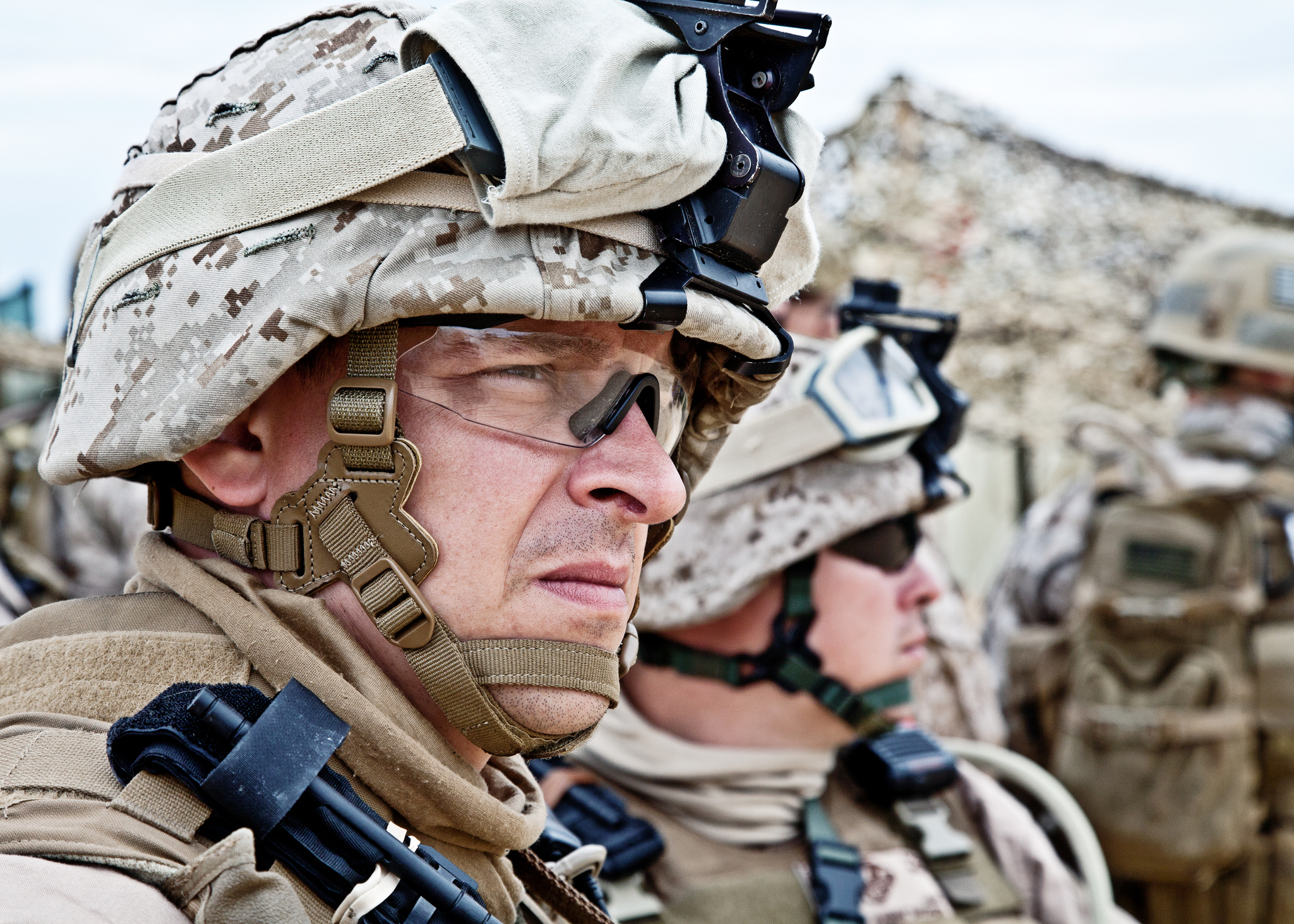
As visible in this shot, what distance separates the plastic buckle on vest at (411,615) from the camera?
156 centimetres

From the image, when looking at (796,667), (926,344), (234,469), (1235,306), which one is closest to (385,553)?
(234,469)

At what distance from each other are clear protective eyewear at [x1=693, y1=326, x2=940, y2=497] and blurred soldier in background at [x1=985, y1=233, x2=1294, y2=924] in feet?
9.34

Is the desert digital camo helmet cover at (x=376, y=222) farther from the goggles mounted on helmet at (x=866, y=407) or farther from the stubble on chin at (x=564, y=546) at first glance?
the goggles mounted on helmet at (x=866, y=407)

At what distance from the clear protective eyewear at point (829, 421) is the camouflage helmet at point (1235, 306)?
4052 mm

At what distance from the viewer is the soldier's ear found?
166 cm

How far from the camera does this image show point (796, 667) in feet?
10.0

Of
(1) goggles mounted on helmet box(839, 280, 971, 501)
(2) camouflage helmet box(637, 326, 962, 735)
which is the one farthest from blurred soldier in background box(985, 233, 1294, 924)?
(2) camouflage helmet box(637, 326, 962, 735)

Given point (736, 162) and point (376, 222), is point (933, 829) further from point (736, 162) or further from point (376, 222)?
point (376, 222)

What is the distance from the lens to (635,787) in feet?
10.3

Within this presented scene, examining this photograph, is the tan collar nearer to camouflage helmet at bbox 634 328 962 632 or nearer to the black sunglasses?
camouflage helmet at bbox 634 328 962 632

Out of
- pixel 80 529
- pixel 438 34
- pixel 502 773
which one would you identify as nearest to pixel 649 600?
pixel 502 773

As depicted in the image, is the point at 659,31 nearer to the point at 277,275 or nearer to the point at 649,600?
the point at 277,275

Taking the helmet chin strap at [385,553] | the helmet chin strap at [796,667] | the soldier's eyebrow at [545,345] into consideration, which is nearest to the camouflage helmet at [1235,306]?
the helmet chin strap at [796,667]

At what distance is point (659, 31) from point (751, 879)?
1.97 metres
